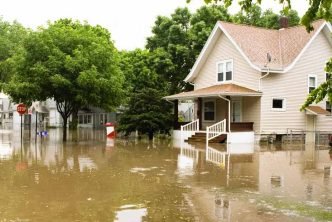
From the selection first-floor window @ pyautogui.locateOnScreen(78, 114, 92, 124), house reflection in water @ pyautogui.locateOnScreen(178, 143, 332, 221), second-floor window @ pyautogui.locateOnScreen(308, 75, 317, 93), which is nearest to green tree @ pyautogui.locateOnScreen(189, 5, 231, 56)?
second-floor window @ pyautogui.locateOnScreen(308, 75, 317, 93)

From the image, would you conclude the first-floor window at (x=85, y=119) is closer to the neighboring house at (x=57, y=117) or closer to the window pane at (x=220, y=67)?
the neighboring house at (x=57, y=117)

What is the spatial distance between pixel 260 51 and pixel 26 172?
67.5ft

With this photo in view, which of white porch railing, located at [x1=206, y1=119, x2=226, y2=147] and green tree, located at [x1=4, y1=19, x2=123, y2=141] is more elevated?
green tree, located at [x1=4, y1=19, x2=123, y2=141]

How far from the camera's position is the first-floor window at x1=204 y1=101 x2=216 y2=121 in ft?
109

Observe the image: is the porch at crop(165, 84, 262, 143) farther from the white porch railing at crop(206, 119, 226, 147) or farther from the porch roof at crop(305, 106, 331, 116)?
the porch roof at crop(305, 106, 331, 116)

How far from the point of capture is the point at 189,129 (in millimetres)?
31500

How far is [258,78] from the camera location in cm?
2914

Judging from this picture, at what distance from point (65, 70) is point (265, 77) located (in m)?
12.9

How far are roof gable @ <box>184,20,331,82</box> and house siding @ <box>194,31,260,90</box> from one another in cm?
51

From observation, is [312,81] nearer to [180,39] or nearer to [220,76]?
[220,76]

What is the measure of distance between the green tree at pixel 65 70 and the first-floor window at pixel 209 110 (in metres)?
8.07

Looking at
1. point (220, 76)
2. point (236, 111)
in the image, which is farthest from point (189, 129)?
point (220, 76)

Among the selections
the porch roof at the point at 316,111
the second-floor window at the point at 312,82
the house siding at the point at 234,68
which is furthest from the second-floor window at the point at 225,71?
the porch roof at the point at 316,111

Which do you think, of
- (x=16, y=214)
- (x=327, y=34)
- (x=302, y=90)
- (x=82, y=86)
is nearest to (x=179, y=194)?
(x=16, y=214)
